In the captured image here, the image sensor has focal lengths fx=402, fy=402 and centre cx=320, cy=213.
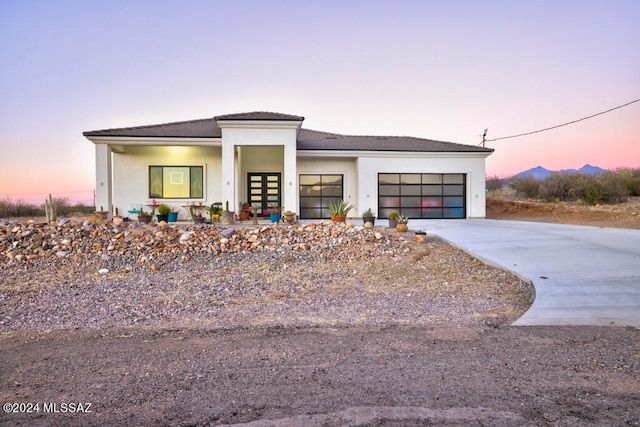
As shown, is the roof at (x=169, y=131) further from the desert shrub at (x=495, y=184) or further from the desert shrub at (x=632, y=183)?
the desert shrub at (x=495, y=184)

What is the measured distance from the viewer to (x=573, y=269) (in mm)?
7645

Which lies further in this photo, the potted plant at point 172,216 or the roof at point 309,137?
the potted plant at point 172,216

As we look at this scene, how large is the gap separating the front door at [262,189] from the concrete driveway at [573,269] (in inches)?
383

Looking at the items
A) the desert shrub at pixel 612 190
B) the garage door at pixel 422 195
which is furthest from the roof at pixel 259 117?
the desert shrub at pixel 612 190

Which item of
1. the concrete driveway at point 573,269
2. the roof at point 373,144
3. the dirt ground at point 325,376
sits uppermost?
the roof at point 373,144

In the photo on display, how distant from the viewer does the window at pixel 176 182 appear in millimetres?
18141

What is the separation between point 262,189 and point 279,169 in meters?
1.28

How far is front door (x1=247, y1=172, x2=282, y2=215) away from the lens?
768 inches

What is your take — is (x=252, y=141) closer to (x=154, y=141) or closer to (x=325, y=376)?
(x=154, y=141)

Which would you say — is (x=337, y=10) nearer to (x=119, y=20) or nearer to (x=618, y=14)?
(x=119, y=20)

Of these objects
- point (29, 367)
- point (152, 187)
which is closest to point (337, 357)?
point (29, 367)

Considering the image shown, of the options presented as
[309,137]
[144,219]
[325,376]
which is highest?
[309,137]

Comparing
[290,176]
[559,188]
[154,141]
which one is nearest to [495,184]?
[559,188]

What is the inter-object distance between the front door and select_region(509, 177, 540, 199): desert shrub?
21464 mm
